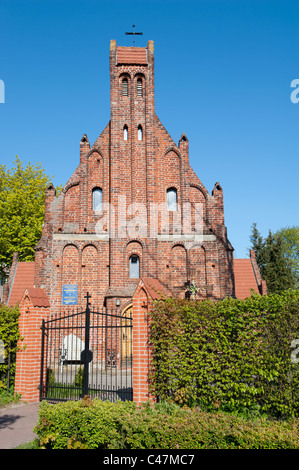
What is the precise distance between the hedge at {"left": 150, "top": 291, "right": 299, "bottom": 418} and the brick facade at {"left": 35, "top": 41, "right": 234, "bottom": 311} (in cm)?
933

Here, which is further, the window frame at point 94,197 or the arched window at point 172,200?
the arched window at point 172,200

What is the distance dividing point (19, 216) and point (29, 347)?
21362mm

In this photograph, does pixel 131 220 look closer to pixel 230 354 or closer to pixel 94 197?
pixel 94 197

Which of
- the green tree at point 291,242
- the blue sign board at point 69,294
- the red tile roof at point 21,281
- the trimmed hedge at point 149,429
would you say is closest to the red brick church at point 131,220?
the blue sign board at point 69,294

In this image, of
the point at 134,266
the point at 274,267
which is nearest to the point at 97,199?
the point at 134,266

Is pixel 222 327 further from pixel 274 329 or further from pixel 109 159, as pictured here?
pixel 109 159

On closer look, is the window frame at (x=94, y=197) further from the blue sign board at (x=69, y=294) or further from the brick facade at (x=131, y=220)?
the blue sign board at (x=69, y=294)

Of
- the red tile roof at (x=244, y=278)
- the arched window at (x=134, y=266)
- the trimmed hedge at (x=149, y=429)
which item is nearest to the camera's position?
the trimmed hedge at (x=149, y=429)

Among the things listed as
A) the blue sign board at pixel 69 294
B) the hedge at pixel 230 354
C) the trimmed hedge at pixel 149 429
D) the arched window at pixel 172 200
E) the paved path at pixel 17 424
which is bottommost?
the paved path at pixel 17 424

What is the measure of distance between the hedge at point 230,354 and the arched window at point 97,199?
11409mm

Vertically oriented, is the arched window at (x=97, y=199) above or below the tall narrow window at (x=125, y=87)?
below

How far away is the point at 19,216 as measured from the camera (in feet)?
102

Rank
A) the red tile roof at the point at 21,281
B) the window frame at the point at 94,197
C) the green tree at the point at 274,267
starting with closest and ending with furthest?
1. the window frame at the point at 94,197
2. the red tile roof at the point at 21,281
3. the green tree at the point at 274,267

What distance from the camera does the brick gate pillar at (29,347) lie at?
11375 mm
